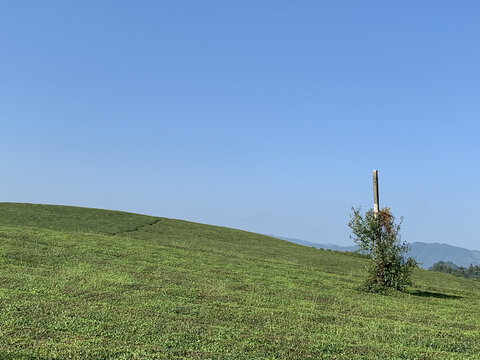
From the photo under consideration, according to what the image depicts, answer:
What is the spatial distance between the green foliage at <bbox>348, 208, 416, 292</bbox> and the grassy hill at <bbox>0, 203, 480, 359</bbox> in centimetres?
133

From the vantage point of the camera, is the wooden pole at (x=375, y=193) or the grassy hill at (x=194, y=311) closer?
the grassy hill at (x=194, y=311)

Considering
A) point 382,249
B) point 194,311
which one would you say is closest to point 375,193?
point 382,249

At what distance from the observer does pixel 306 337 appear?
51.0ft

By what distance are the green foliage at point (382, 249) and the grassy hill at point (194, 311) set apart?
1327mm

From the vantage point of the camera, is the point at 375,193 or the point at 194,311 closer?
the point at 194,311

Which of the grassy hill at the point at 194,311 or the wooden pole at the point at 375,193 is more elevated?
the wooden pole at the point at 375,193

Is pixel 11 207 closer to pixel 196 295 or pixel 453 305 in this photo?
pixel 196 295

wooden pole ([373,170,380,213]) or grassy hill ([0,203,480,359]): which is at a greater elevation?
wooden pole ([373,170,380,213])

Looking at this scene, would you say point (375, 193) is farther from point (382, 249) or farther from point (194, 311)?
point (194, 311)

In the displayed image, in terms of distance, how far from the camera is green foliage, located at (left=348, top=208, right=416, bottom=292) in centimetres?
3097

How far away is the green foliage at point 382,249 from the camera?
31.0 m

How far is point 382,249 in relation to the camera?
31172 mm

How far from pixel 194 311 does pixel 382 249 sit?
17.2 meters

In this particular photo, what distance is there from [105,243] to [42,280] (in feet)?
52.4
